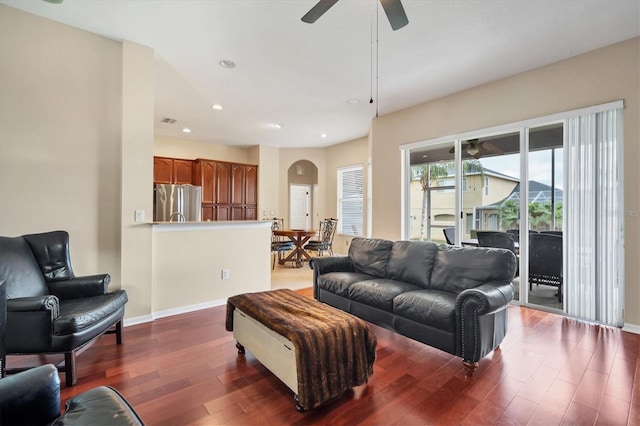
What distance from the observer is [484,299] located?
207cm

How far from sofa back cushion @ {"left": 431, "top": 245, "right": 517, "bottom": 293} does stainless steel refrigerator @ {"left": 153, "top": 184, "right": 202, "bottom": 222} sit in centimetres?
321

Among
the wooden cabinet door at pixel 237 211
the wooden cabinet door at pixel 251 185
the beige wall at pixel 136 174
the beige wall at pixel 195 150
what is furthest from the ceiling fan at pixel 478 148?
the beige wall at pixel 195 150

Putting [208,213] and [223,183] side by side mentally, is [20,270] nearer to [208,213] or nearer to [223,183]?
[208,213]

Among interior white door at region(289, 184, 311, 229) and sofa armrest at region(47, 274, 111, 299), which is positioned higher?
interior white door at region(289, 184, 311, 229)

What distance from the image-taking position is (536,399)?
1.87 metres

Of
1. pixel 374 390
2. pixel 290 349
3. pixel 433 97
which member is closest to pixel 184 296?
pixel 290 349

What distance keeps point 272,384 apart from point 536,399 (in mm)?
1718

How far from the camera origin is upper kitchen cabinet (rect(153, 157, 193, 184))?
654cm

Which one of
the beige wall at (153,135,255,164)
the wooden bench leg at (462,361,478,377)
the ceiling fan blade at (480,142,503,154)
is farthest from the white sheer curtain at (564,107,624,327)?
the beige wall at (153,135,255,164)

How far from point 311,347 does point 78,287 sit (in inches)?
85.5

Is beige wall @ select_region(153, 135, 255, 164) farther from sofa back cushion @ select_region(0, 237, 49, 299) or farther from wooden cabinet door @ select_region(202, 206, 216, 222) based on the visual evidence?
sofa back cushion @ select_region(0, 237, 49, 299)

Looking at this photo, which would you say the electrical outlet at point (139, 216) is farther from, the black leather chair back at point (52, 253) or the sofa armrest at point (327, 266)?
the sofa armrest at point (327, 266)

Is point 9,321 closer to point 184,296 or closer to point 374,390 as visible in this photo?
point 184,296

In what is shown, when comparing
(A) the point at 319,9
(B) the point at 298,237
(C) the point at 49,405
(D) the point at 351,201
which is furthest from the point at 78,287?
(D) the point at 351,201
